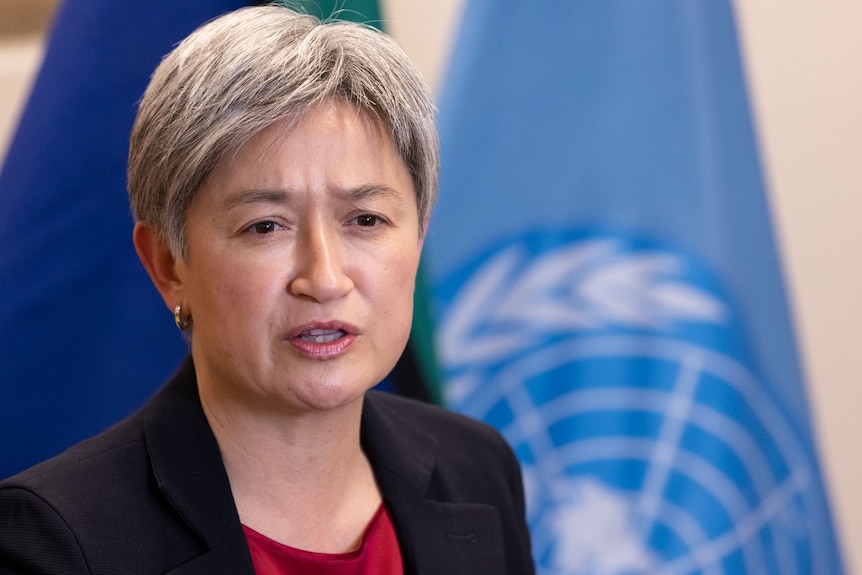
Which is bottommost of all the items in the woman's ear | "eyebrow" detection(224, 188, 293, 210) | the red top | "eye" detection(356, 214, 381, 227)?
the red top

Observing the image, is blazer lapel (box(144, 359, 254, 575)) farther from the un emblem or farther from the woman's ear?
the un emblem

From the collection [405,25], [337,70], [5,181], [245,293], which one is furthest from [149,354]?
[405,25]

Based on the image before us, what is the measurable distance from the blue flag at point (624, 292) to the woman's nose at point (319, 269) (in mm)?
900

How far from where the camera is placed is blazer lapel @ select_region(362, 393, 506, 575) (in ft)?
4.88

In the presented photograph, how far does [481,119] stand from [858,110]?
40.3 inches

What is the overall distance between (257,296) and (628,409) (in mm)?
1087

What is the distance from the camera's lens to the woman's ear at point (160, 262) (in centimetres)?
137

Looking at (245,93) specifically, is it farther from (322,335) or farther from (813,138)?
(813,138)

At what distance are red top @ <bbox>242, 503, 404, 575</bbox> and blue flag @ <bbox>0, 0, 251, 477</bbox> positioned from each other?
0.61 meters

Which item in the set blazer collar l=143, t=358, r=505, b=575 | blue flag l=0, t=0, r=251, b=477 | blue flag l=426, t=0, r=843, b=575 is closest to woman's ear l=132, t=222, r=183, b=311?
blazer collar l=143, t=358, r=505, b=575

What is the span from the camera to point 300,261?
1.25m

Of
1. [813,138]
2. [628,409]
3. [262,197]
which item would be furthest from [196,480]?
[813,138]

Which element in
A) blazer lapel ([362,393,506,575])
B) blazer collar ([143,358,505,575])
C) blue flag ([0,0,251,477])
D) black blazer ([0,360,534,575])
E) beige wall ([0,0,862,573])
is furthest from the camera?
beige wall ([0,0,862,573])

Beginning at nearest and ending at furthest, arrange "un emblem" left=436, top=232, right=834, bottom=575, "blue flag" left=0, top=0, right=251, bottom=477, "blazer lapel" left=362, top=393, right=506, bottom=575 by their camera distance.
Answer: "blazer lapel" left=362, top=393, right=506, bottom=575 < "blue flag" left=0, top=0, right=251, bottom=477 < "un emblem" left=436, top=232, right=834, bottom=575
